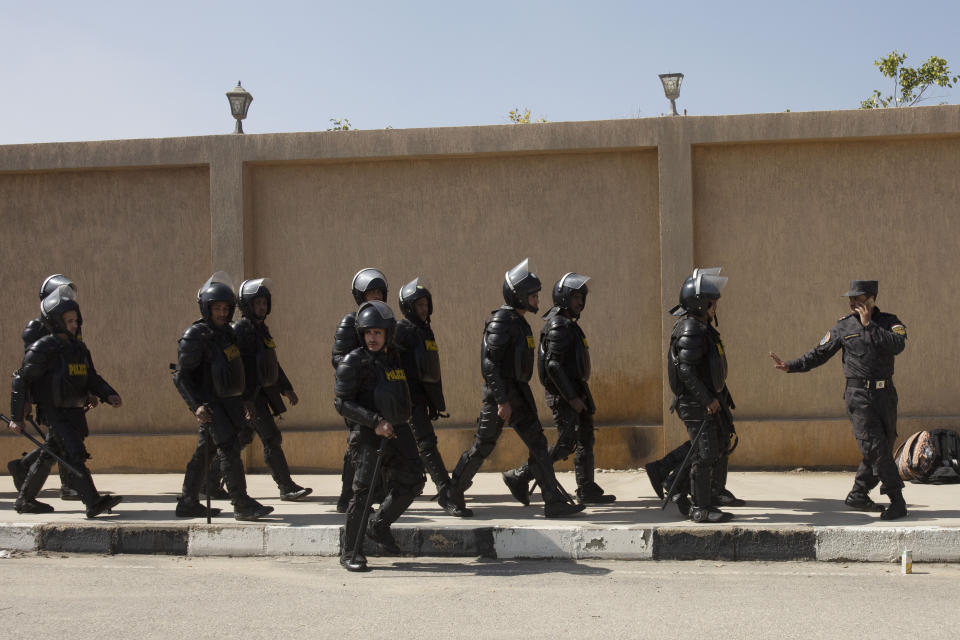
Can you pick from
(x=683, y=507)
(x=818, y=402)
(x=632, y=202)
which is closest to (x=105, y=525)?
(x=683, y=507)

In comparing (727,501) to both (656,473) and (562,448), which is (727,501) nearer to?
(656,473)

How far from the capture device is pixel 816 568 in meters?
6.36

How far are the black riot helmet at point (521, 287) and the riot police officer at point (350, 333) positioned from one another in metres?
0.97

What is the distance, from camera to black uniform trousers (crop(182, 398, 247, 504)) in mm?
7305

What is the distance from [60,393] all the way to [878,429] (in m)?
6.08

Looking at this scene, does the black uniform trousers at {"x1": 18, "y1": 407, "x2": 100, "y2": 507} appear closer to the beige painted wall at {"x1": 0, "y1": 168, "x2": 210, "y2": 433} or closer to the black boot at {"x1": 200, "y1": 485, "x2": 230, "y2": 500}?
the black boot at {"x1": 200, "y1": 485, "x2": 230, "y2": 500}

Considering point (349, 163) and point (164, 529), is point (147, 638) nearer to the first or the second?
point (164, 529)

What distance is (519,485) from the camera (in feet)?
26.1

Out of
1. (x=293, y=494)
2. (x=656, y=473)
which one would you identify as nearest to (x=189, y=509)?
(x=293, y=494)

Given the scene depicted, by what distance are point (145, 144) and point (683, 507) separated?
6.67 m

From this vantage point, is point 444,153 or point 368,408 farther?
point 444,153

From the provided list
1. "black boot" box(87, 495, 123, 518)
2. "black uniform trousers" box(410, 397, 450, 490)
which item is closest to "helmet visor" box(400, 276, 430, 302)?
"black uniform trousers" box(410, 397, 450, 490)

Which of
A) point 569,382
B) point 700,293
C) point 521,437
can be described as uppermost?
point 700,293

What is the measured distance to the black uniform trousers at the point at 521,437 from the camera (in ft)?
24.2
